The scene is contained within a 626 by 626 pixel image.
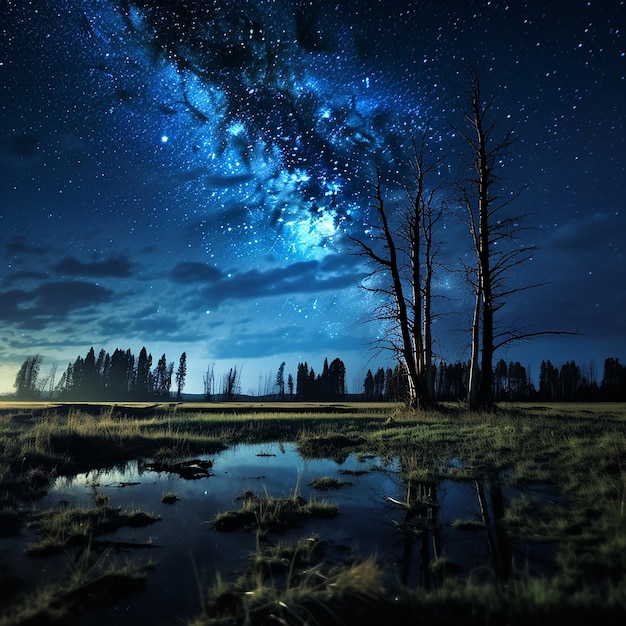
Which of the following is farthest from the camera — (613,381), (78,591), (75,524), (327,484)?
(613,381)

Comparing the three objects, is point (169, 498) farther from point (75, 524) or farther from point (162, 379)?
point (162, 379)

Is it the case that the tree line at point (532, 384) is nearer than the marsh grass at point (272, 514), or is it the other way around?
the marsh grass at point (272, 514)

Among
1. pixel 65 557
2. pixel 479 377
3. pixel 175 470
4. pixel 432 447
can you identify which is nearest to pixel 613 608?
pixel 65 557

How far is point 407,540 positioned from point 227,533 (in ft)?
8.96

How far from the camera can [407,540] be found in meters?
5.15

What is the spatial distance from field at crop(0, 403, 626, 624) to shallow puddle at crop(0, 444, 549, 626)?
8 cm

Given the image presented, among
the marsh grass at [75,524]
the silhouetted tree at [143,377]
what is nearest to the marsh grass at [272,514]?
the marsh grass at [75,524]

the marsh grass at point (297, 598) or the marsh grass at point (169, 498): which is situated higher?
the marsh grass at point (297, 598)

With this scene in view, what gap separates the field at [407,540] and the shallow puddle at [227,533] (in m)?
0.08

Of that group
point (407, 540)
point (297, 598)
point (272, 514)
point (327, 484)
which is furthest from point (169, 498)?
point (297, 598)

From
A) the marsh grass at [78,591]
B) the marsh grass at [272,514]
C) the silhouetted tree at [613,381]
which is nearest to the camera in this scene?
the marsh grass at [78,591]

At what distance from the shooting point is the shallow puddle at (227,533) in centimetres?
409

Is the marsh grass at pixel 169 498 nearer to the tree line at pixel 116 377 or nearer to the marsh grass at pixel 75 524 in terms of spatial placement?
the marsh grass at pixel 75 524

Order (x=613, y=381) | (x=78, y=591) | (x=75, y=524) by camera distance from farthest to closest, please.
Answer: (x=613, y=381)
(x=75, y=524)
(x=78, y=591)
